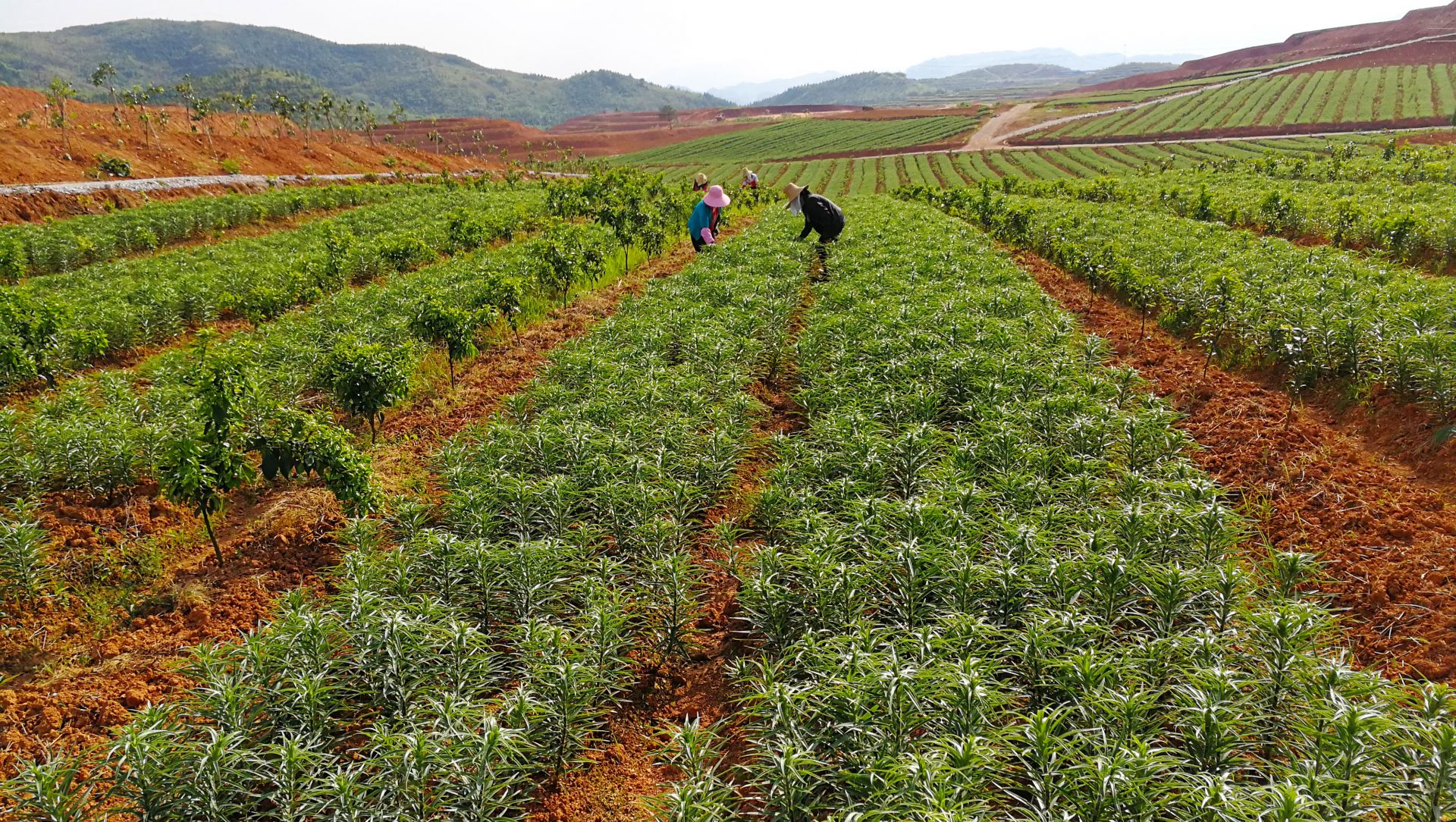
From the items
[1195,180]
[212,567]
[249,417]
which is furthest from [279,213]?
[1195,180]

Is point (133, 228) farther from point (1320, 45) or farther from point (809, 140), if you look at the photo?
point (1320, 45)

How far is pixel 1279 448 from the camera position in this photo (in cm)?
724

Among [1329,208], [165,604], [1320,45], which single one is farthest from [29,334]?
[1320,45]

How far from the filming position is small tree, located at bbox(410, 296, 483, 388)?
1040 cm

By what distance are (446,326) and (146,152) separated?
51918mm

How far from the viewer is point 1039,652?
3.78 meters

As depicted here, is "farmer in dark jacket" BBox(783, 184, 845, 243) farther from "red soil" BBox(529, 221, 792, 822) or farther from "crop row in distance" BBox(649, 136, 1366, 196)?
"crop row in distance" BBox(649, 136, 1366, 196)

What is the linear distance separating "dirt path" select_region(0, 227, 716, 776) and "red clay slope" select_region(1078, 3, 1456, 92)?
17985 cm

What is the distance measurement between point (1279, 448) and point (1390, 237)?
13.0 m

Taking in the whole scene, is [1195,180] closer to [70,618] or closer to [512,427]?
[512,427]

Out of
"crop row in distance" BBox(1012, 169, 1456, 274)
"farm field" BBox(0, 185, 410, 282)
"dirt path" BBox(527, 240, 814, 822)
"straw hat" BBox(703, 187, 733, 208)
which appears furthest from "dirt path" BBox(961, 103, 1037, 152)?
"dirt path" BBox(527, 240, 814, 822)

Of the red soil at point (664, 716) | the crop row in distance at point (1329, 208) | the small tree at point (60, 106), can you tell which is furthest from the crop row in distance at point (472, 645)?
the small tree at point (60, 106)

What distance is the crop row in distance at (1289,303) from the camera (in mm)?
7719

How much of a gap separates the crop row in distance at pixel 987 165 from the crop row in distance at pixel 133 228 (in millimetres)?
35257
